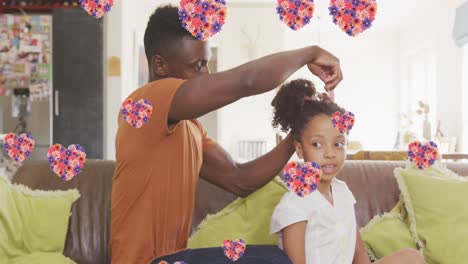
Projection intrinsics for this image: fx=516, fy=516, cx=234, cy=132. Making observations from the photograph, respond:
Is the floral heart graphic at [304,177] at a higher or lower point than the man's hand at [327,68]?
lower

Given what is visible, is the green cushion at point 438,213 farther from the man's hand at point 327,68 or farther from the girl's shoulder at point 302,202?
the man's hand at point 327,68

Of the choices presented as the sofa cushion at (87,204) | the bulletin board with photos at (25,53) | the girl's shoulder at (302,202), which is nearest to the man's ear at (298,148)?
the girl's shoulder at (302,202)

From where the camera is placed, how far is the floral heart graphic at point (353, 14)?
2.80 feet

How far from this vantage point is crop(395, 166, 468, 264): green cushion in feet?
5.28

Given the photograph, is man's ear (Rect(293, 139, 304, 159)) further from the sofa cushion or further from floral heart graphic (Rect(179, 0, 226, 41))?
the sofa cushion

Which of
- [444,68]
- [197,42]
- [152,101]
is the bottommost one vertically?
[152,101]

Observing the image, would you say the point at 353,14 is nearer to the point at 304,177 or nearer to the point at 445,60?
the point at 304,177

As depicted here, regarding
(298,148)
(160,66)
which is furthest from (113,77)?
(160,66)

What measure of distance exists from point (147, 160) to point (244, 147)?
6.02 meters

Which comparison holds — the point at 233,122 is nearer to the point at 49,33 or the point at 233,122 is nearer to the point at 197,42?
Answer: the point at 49,33

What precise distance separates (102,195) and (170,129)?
892 mm

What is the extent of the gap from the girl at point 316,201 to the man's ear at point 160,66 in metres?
0.40

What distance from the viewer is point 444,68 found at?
20.1 feet

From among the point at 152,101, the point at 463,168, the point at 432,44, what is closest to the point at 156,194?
the point at 152,101
